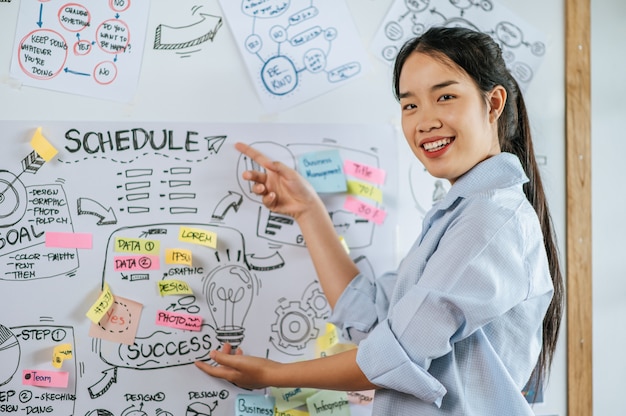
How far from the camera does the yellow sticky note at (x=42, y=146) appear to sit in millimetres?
1409

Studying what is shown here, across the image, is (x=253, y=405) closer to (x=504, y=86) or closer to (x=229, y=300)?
(x=229, y=300)

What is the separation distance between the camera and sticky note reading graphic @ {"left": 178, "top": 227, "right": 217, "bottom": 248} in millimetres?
1466

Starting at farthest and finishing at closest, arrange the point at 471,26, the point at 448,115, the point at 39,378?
the point at 471,26, the point at 39,378, the point at 448,115

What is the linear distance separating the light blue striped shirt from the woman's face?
1.5 inches

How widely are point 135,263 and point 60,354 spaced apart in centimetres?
24

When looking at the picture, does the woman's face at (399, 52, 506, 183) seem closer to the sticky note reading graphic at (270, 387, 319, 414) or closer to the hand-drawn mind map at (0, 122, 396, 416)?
the hand-drawn mind map at (0, 122, 396, 416)

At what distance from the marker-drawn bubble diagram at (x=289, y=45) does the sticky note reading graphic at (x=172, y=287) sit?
0.48m

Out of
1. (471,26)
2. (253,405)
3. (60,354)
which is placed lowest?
(253,405)

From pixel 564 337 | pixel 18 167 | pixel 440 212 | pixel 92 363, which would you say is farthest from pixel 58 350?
pixel 564 337

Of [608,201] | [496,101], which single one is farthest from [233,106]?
[608,201]

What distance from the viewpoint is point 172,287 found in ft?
4.77

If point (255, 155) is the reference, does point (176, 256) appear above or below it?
below

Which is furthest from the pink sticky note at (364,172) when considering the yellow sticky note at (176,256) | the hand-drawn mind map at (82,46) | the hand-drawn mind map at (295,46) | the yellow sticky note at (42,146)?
the yellow sticky note at (42,146)

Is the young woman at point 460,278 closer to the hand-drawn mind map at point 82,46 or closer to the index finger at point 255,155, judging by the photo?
the index finger at point 255,155
